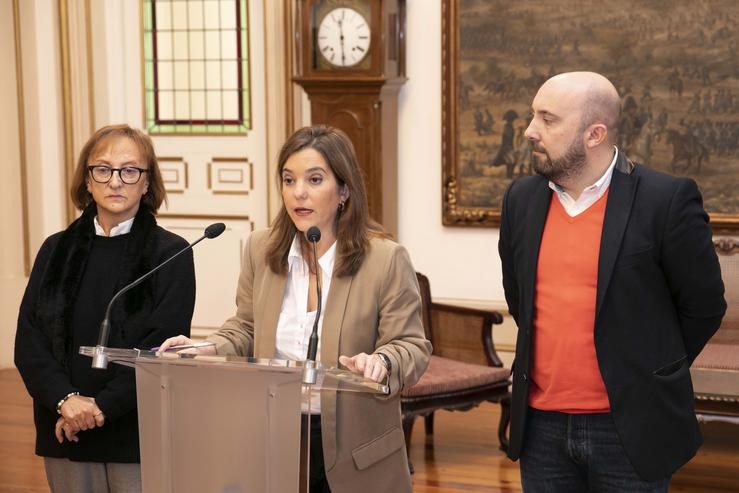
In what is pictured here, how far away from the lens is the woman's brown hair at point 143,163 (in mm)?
2850

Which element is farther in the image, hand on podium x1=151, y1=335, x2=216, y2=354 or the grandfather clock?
→ the grandfather clock

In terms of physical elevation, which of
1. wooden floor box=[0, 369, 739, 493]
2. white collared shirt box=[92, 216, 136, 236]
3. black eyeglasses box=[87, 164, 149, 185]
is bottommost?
wooden floor box=[0, 369, 739, 493]

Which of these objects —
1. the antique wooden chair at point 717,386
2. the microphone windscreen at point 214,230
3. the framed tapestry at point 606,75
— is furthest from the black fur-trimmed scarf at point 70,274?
the framed tapestry at point 606,75

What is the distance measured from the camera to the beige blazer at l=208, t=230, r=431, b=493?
95.1 inches

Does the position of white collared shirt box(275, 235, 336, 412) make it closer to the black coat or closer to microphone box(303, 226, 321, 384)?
microphone box(303, 226, 321, 384)

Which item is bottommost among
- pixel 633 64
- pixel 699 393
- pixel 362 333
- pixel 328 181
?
pixel 699 393

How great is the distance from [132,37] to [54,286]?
14.9 feet

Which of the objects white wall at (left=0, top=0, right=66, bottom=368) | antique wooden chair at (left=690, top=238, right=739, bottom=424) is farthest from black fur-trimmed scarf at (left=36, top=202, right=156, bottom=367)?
white wall at (left=0, top=0, right=66, bottom=368)

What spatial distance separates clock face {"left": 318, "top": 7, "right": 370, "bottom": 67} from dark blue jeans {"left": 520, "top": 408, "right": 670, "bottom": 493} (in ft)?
11.7

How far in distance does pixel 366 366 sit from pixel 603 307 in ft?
1.89

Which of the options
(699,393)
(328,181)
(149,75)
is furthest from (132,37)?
(328,181)

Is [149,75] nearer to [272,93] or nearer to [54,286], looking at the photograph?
[272,93]

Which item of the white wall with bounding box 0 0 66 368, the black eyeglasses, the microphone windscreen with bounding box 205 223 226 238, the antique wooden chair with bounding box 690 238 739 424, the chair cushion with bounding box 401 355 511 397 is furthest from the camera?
the white wall with bounding box 0 0 66 368

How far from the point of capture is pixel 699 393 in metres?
4.63
